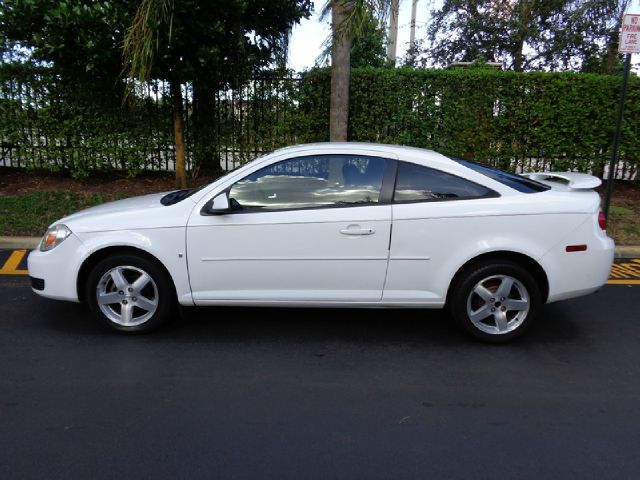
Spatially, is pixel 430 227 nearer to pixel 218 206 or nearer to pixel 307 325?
pixel 307 325

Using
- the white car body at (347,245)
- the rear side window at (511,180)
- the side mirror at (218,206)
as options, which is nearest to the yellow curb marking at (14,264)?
the white car body at (347,245)

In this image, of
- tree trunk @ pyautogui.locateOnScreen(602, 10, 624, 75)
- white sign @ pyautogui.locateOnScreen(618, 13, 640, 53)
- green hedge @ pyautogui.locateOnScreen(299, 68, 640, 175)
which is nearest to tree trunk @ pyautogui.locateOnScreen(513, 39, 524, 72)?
tree trunk @ pyautogui.locateOnScreen(602, 10, 624, 75)

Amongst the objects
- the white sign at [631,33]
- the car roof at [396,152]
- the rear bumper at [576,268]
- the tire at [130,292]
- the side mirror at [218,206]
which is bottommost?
the tire at [130,292]

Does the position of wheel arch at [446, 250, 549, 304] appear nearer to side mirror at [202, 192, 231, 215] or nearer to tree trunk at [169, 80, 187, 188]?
side mirror at [202, 192, 231, 215]

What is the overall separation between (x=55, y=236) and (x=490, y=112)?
7811 mm

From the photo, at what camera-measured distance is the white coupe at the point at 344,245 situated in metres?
4.14

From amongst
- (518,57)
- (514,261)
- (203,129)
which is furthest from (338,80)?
(518,57)

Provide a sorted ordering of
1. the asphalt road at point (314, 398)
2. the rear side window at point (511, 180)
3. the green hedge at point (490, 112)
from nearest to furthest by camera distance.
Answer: the asphalt road at point (314, 398)
the rear side window at point (511, 180)
the green hedge at point (490, 112)

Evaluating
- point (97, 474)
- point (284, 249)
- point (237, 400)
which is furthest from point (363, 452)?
point (284, 249)

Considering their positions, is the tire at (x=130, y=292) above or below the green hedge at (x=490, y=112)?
below

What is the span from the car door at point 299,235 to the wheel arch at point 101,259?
0.88 ft

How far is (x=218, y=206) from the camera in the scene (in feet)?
13.6

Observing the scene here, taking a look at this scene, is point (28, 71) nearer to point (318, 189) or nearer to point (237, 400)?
point (318, 189)

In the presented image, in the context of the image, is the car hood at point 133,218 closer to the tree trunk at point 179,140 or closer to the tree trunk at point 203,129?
the tree trunk at point 179,140
